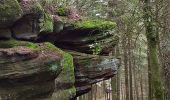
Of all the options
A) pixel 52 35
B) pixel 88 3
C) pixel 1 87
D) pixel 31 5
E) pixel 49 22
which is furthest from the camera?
pixel 88 3

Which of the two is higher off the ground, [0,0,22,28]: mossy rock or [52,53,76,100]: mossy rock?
[0,0,22,28]: mossy rock

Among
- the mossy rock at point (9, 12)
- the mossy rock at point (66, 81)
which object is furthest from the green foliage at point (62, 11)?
the mossy rock at point (9, 12)

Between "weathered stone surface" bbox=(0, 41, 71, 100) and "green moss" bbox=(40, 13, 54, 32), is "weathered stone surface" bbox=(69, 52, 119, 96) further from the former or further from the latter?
"weathered stone surface" bbox=(0, 41, 71, 100)

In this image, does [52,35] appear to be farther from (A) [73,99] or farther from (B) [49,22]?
(A) [73,99]

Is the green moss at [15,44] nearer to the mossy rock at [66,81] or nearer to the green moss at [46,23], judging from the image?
the green moss at [46,23]

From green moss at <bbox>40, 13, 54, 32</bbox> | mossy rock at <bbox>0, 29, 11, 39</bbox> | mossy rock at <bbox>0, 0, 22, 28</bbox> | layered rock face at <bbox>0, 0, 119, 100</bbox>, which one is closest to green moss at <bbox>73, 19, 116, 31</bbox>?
layered rock face at <bbox>0, 0, 119, 100</bbox>

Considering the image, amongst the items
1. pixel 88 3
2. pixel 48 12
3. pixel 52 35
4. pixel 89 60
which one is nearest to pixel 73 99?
pixel 89 60

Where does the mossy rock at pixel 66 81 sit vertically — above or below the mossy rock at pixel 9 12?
below

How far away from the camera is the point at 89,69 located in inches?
669

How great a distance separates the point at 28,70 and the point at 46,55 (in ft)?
3.50

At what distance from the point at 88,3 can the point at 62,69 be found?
10574 millimetres

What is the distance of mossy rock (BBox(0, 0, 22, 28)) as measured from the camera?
13.0 m

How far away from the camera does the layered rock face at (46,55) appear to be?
13.1 m

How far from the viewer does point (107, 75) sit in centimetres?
1761
